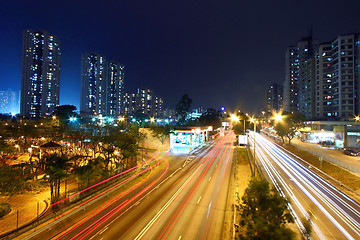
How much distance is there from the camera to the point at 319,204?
1480 cm

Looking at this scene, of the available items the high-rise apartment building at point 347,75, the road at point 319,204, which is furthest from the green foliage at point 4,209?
the high-rise apartment building at point 347,75

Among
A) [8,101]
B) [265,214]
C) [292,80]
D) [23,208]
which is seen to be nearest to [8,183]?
[23,208]

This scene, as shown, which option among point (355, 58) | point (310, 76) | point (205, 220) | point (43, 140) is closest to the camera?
point (205, 220)

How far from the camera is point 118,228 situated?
1162cm

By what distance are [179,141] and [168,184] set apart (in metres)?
Result: 30.3

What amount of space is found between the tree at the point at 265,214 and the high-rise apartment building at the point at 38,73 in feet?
415

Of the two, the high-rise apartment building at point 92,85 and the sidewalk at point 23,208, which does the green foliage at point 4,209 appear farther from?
the high-rise apartment building at point 92,85

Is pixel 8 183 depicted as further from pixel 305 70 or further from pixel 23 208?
pixel 305 70

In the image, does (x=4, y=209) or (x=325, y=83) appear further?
(x=325, y=83)

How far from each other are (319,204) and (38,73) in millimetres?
134978

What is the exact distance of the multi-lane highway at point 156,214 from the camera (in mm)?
11131

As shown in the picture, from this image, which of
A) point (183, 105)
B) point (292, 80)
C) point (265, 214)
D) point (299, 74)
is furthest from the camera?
point (292, 80)

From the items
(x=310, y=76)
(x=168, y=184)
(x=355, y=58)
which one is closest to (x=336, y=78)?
(x=355, y=58)

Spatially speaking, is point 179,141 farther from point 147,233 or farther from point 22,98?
point 22,98
